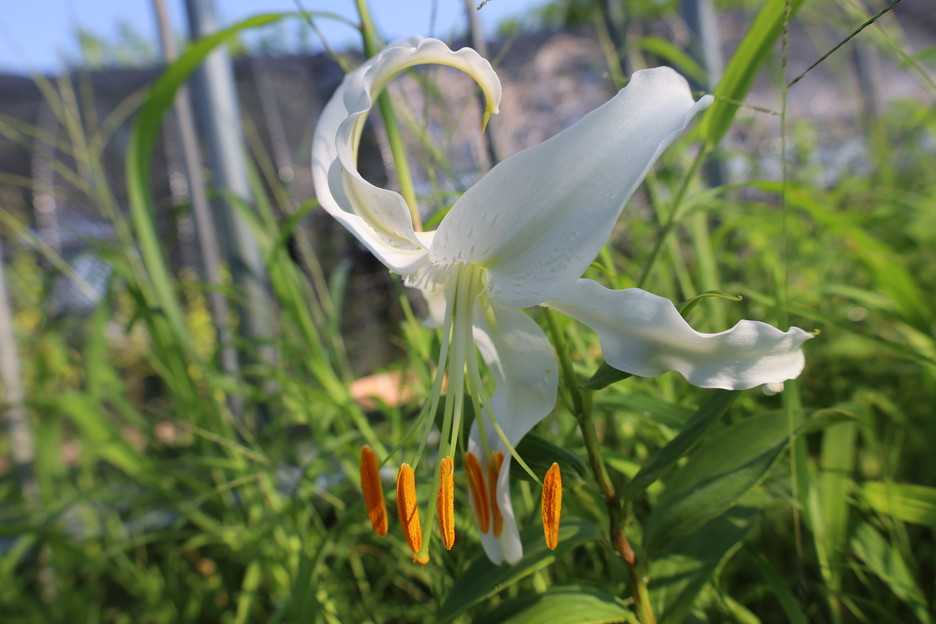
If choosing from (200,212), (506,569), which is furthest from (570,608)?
(200,212)

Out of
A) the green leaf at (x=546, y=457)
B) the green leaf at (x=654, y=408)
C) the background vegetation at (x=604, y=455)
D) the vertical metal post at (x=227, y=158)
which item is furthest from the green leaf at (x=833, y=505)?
the vertical metal post at (x=227, y=158)

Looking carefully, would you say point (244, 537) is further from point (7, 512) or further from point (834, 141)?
point (834, 141)

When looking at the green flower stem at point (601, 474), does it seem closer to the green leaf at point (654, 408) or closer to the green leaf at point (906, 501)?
the green leaf at point (654, 408)

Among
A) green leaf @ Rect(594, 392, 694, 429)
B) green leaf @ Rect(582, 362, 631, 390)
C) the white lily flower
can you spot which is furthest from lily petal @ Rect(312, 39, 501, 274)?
green leaf @ Rect(594, 392, 694, 429)

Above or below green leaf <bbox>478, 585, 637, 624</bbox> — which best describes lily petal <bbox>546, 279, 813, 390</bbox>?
above

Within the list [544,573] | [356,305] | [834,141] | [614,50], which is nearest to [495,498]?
[544,573]

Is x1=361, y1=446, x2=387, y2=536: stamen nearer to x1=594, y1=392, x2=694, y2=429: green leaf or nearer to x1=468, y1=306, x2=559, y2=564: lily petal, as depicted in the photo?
x1=468, y1=306, x2=559, y2=564: lily petal
